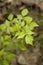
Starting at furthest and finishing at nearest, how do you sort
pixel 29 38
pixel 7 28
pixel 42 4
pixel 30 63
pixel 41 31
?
pixel 42 4 → pixel 41 31 → pixel 30 63 → pixel 7 28 → pixel 29 38

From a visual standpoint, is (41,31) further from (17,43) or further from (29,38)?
(29,38)

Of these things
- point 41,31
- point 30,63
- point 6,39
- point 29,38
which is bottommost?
point 30,63

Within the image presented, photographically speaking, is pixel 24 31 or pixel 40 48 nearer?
pixel 24 31

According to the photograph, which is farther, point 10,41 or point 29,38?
point 10,41

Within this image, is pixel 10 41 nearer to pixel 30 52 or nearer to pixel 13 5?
pixel 30 52

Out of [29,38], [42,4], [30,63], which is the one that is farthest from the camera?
[42,4]

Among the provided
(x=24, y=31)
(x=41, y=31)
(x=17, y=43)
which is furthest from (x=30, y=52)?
(x=24, y=31)

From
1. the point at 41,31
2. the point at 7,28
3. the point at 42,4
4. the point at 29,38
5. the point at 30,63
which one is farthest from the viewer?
the point at 42,4

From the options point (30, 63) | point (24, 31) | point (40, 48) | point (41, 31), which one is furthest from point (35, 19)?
point (24, 31)

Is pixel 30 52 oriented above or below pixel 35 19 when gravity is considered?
below
